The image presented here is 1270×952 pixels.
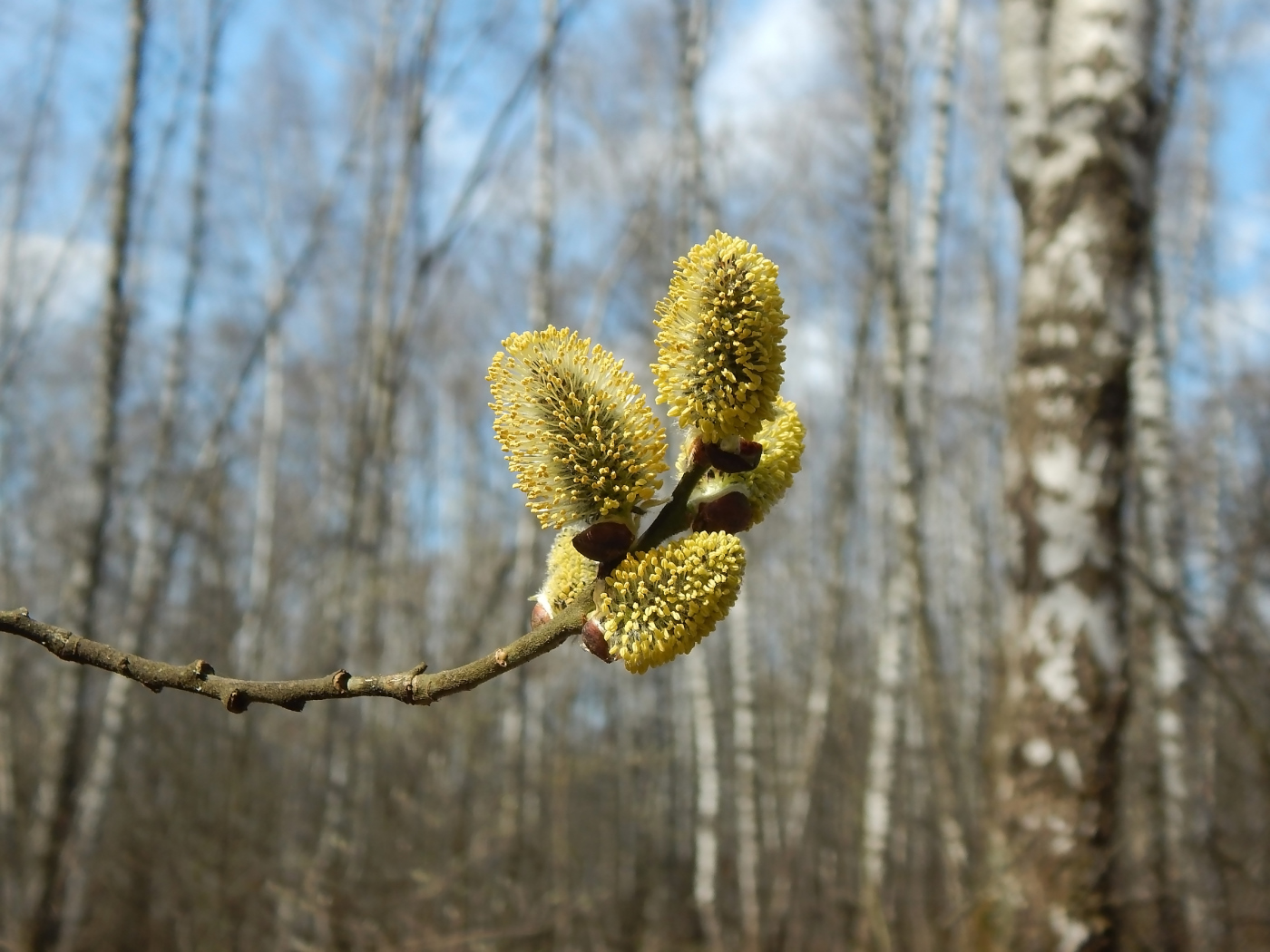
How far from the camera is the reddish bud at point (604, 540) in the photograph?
2.61ft

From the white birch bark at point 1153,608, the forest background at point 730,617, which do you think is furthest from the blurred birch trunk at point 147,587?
the white birch bark at point 1153,608

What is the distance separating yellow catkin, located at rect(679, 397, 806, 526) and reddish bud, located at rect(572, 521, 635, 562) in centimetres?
7

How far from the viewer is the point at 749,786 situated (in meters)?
9.52

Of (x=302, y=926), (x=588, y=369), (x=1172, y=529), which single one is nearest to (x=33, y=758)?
(x=302, y=926)

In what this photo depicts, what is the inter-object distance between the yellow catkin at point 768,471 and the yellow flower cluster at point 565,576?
0.36ft

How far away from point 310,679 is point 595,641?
0.64ft

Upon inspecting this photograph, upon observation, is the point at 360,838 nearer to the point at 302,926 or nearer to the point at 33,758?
the point at 302,926

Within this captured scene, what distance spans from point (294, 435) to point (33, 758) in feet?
42.4

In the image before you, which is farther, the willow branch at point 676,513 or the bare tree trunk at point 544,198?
the bare tree trunk at point 544,198

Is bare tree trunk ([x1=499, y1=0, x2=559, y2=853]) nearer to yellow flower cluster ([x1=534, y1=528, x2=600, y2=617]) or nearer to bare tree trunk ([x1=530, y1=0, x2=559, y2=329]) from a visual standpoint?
bare tree trunk ([x1=530, y1=0, x2=559, y2=329])

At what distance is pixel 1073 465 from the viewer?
11.2 ft

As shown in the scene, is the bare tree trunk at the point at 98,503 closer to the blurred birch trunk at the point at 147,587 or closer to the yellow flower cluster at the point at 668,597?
the blurred birch trunk at the point at 147,587

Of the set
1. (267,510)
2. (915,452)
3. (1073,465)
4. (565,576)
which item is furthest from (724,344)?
(267,510)

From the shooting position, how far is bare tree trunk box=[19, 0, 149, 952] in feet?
17.1
